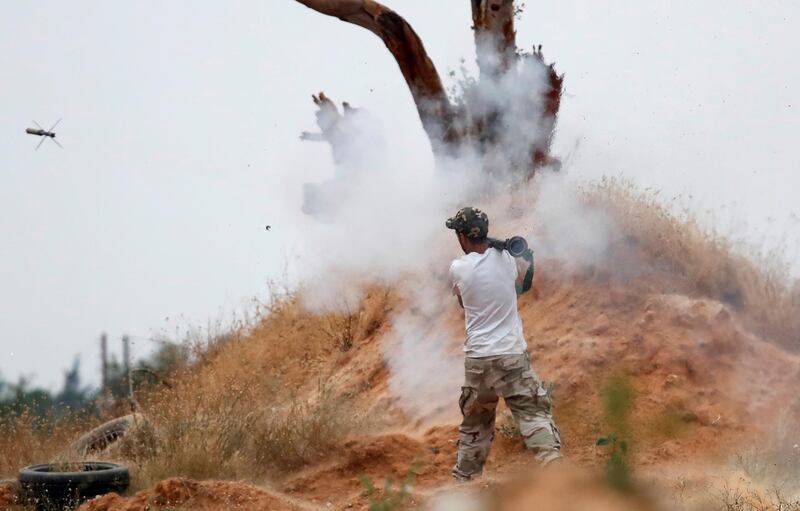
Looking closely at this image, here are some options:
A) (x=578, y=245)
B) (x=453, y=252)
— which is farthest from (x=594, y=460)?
(x=453, y=252)

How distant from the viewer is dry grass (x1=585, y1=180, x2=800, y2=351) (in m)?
9.60

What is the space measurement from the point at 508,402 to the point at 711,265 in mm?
4053

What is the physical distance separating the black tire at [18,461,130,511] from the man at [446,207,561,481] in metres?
2.92

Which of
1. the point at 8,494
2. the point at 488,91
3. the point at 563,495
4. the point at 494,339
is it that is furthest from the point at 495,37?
the point at 563,495

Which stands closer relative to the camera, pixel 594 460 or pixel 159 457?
pixel 594 460

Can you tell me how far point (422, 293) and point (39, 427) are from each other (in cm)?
454

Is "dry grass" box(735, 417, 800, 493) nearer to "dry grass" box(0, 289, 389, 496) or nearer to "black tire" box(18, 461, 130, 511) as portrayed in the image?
"dry grass" box(0, 289, 389, 496)

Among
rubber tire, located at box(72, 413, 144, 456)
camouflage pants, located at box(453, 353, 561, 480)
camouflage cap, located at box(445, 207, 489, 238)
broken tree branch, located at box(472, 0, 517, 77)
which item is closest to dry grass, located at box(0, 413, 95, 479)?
rubber tire, located at box(72, 413, 144, 456)

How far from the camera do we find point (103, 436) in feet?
33.5

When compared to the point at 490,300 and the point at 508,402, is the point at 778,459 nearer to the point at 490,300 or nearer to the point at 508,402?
the point at 508,402

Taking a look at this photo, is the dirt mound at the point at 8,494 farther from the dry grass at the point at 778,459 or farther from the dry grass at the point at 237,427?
the dry grass at the point at 778,459

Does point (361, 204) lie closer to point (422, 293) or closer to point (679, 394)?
point (422, 293)

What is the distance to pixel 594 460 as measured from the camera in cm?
782

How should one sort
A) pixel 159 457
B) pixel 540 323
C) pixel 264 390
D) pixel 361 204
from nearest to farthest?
pixel 159 457 → pixel 540 323 → pixel 264 390 → pixel 361 204
